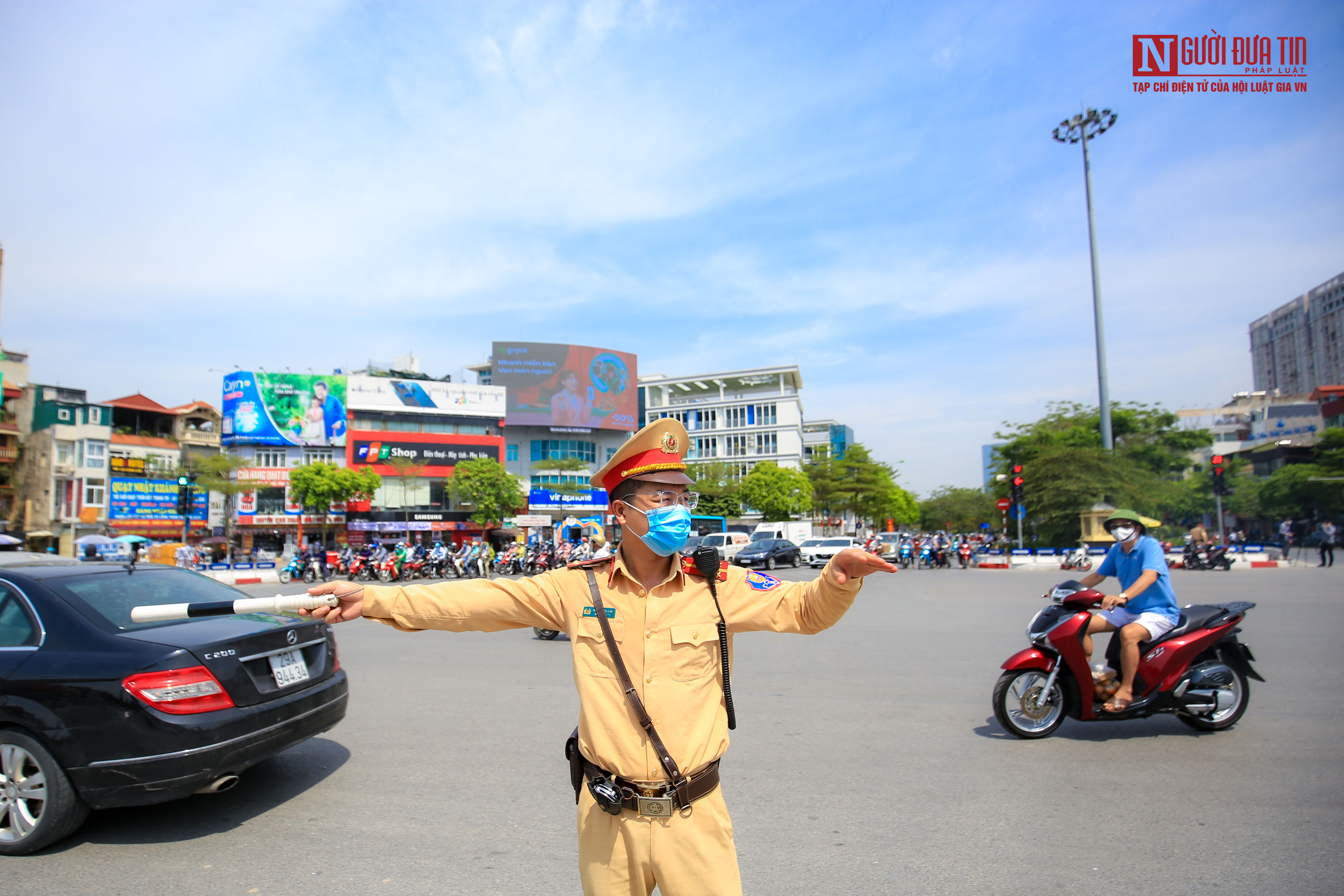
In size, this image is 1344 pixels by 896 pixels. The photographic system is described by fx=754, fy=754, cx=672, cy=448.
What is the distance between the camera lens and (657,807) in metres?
1.97

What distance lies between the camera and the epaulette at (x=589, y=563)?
232 centimetres

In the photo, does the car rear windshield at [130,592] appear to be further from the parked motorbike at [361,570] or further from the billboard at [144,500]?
the billboard at [144,500]

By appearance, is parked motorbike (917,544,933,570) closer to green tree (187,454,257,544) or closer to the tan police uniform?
the tan police uniform

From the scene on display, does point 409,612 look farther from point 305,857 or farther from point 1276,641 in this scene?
point 1276,641

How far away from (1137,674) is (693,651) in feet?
15.7

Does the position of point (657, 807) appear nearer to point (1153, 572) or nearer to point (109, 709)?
point (109, 709)

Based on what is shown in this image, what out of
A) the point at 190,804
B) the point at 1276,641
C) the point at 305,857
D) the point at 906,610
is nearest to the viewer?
the point at 305,857

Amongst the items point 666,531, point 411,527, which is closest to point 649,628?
point 666,531

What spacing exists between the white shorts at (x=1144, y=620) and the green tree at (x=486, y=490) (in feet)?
172

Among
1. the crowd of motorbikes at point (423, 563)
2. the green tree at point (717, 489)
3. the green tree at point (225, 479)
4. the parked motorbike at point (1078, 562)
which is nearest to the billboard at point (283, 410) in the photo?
the green tree at point (225, 479)

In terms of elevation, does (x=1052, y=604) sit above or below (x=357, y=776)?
above

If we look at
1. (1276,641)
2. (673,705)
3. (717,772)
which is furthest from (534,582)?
(1276,641)

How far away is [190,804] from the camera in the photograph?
4.36 m

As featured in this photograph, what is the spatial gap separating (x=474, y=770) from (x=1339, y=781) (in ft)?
17.1
